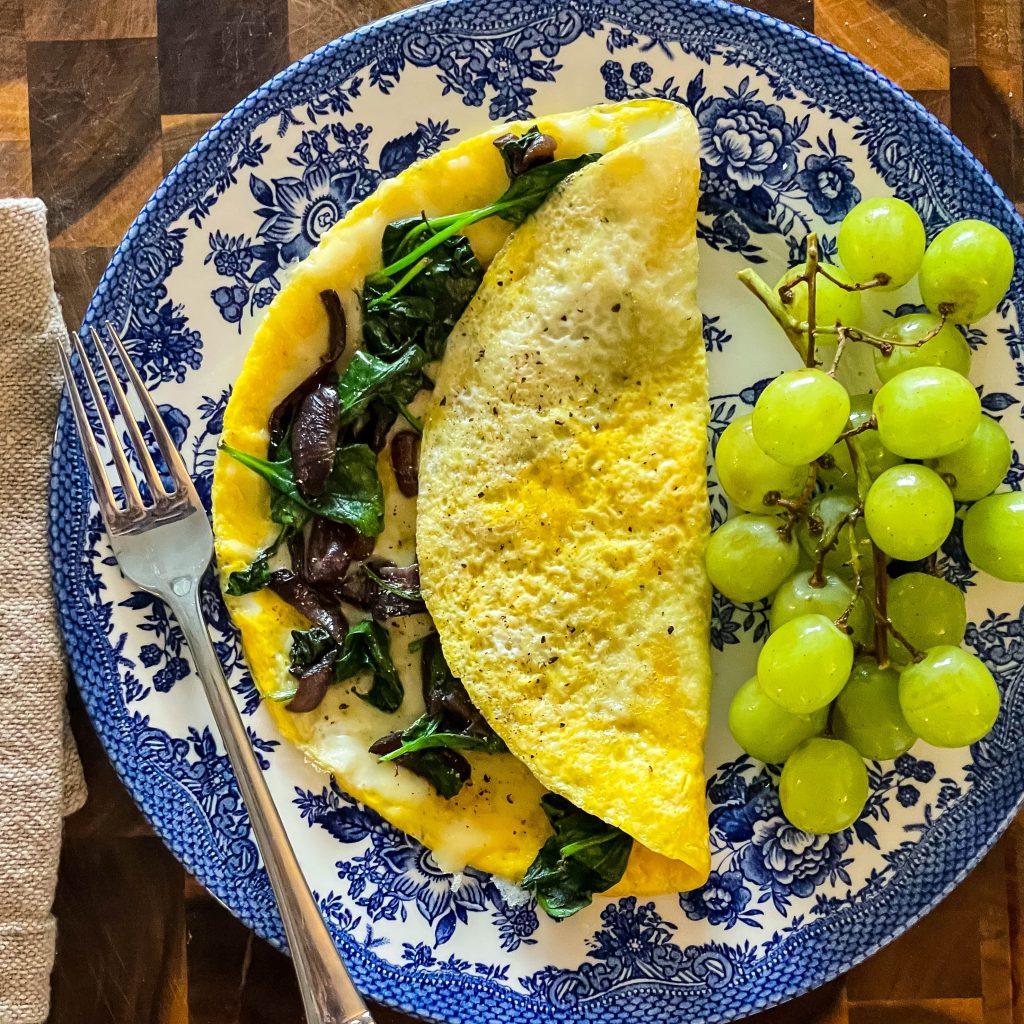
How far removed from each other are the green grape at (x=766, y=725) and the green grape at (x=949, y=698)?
0.18 m

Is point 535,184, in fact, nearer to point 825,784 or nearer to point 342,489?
point 342,489

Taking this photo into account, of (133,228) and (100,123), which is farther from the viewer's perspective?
(100,123)

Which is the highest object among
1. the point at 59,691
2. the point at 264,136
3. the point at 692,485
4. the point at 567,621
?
the point at 264,136

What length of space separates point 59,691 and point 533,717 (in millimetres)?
970

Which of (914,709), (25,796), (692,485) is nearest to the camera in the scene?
(914,709)

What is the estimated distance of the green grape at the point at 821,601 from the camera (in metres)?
1.76

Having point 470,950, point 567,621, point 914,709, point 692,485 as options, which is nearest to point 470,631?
point 567,621

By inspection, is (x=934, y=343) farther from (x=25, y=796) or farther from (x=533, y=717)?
(x=25, y=796)

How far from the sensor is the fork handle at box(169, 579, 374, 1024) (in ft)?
6.07

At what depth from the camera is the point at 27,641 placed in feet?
6.72

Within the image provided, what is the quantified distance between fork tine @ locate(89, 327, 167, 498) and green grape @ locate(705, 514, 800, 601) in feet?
3.47

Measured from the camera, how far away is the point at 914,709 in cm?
171

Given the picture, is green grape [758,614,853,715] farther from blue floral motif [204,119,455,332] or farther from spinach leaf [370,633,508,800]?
blue floral motif [204,119,455,332]

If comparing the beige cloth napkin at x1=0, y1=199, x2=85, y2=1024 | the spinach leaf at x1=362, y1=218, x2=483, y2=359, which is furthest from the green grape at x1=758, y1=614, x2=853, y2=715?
the beige cloth napkin at x1=0, y1=199, x2=85, y2=1024
